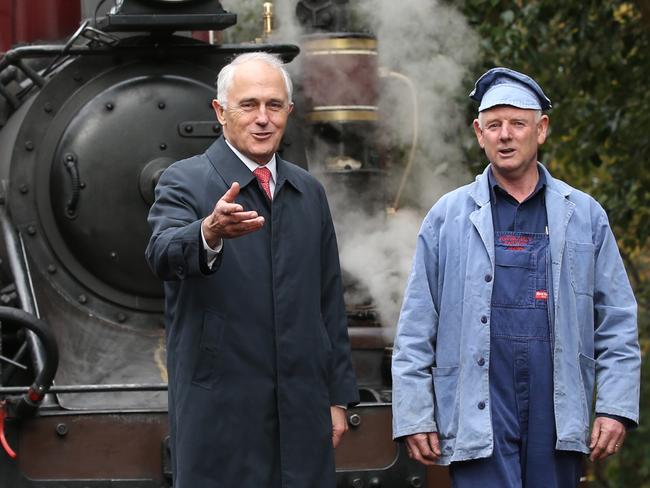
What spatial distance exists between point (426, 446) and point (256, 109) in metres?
0.90

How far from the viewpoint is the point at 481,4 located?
886 centimetres

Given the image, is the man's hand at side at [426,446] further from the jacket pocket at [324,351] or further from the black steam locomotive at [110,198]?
the black steam locomotive at [110,198]

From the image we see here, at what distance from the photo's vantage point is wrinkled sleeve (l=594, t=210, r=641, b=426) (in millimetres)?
3543

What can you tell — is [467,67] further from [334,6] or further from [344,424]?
[344,424]

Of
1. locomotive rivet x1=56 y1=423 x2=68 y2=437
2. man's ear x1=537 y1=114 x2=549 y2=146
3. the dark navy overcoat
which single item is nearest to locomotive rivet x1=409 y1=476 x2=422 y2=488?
locomotive rivet x1=56 y1=423 x2=68 y2=437

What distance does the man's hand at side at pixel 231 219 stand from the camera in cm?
316

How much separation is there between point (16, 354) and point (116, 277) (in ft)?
1.56

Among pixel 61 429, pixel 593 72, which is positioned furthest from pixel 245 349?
pixel 593 72

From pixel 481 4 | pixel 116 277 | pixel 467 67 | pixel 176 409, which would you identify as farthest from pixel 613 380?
pixel 481 4

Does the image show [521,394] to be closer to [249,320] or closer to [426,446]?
[426,446]

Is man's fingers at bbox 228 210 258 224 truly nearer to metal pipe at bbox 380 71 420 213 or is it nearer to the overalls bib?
the overalls bib

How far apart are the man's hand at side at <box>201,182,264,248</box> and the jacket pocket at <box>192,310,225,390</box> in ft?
0.98

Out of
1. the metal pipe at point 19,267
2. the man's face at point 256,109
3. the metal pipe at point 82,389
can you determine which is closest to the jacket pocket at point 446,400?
the man's face at point 256,109

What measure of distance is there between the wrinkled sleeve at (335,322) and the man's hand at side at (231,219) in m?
0.53
